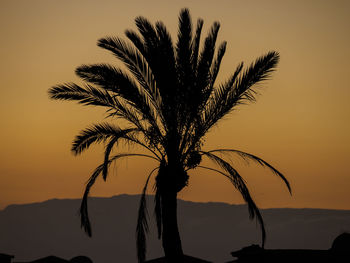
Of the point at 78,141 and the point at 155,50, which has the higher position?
the point at 155,50

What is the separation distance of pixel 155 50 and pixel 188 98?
1.74 meters

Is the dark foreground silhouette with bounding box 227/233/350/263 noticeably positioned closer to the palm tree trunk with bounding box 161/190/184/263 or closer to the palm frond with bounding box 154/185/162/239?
the palm tree trunk with bounding box 161/190/184/263

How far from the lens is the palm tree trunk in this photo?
1667 centimetres

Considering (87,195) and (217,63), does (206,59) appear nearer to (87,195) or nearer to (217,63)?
(217,63)

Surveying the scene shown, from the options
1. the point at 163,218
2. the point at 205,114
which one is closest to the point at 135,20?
the point at 205,114

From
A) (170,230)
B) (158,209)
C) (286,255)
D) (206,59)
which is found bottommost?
(286,255)

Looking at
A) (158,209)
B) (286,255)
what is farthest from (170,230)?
(286,255)

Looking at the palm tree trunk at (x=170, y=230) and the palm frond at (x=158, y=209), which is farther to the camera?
the palm frond at (x=158, y=209)

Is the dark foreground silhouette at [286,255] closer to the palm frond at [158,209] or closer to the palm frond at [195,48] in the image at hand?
the palm frond at [158,209]

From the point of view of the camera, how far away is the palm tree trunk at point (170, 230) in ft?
54.7

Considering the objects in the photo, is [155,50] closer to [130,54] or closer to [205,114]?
[130,54]

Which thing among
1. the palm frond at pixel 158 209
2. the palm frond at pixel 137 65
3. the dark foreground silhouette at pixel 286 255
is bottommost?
the dark foreground silhouette at pixel 286 255

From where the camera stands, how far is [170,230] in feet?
55.1

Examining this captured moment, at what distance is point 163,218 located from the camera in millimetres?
16875
